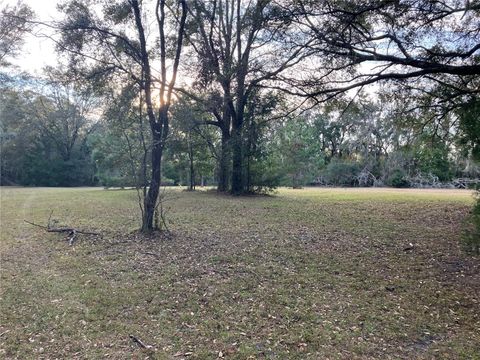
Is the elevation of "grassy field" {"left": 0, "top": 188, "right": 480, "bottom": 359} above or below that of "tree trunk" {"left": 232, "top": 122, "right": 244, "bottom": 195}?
below

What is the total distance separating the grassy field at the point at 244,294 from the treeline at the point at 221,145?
2.53m

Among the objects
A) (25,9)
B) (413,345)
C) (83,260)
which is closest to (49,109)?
(25,9)

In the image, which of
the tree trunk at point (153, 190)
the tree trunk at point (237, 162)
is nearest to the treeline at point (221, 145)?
the tree trunk at point (237, 162)

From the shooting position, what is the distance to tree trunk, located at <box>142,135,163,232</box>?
7535mm

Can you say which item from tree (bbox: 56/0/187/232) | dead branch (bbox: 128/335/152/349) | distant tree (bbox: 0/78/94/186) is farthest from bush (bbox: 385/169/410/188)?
distant tree (bbox: 0/78/94/186)

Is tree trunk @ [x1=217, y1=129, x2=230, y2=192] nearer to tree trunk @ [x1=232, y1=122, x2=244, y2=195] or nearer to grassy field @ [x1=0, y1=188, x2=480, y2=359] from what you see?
tree trunk @ [x1=232, y1=122, x2=244, y2=195]

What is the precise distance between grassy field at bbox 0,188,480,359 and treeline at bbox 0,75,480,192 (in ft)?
8.30

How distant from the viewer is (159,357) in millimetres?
3145

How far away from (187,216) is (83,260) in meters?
4.54

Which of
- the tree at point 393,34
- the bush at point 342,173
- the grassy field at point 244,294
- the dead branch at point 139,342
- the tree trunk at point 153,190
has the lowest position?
the dead branch at point 139,342

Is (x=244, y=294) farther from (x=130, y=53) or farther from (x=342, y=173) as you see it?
(x=342, y=173)

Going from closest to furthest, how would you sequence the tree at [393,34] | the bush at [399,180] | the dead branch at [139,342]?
the dead branch at [139,342], the tree at [393,34], the bush at [399,180]

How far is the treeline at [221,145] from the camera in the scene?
9.95m

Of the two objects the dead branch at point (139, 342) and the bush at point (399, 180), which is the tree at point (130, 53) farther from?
the bush at point (399, 180)
